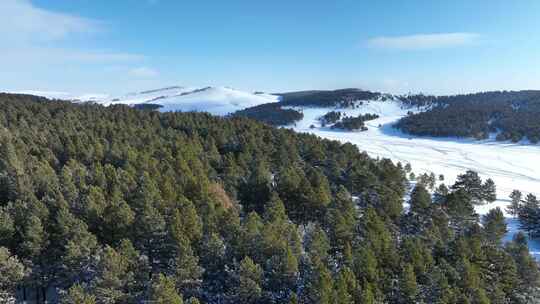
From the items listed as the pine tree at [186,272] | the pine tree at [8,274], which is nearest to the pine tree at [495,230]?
the pine tree at [186,272]

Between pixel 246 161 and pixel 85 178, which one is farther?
pixel 246 161

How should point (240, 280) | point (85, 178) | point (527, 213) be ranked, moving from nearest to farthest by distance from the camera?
1. point (240, 280)
2. point (85, 178)
3. point (527, 213)

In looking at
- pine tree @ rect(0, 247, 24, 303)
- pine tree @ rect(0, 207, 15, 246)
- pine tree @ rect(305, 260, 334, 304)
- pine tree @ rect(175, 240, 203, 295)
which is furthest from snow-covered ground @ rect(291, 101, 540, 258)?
pine tree @ rect(0, 207, 15, 246)

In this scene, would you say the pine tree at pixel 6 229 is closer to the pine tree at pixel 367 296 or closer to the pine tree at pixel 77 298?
the pine tree at pixel 77 298

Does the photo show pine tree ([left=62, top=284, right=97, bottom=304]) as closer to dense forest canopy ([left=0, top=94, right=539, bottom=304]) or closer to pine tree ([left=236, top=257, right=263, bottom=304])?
dense forest canopy ([left=0, top=94, right=539, bottom=304])

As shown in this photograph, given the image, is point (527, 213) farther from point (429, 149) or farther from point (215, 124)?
point (429, 149)

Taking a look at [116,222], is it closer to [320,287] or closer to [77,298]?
Result: [77,298]

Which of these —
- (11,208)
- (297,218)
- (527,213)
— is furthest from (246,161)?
(527,213)

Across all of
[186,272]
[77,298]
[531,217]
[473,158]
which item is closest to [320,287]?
[186,272]
